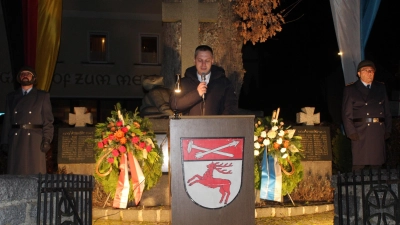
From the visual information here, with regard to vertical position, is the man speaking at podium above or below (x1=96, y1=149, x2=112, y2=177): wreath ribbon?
above

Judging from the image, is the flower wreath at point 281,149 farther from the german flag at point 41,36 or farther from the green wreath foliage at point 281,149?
the german flag at point 41,36

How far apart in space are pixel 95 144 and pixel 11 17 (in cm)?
738

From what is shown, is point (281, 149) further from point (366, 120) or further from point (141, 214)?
point (141, 214)

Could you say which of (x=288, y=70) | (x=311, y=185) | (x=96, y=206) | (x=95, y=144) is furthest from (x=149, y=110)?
(x=288, y=70)

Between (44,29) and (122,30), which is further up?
(122,30)

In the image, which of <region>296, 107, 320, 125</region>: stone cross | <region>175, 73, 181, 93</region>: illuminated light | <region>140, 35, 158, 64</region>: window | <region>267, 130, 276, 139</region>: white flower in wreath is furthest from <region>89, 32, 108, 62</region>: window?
<region>175, 73, 181, 93</region>: illuminated light

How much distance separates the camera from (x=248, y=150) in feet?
16.6

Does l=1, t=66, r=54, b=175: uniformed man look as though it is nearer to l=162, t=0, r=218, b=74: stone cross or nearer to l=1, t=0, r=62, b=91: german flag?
l=162, t=0, r=218, b=74: stone cross

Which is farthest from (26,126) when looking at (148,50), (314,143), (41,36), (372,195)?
(148,50)

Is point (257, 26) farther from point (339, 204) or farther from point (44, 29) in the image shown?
point (339, 204)

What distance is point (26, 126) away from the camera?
7.47 m

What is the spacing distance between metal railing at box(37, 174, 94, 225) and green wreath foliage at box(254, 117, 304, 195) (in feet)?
12.9

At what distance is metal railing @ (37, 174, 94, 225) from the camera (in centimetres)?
477

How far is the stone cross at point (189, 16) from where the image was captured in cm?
854
